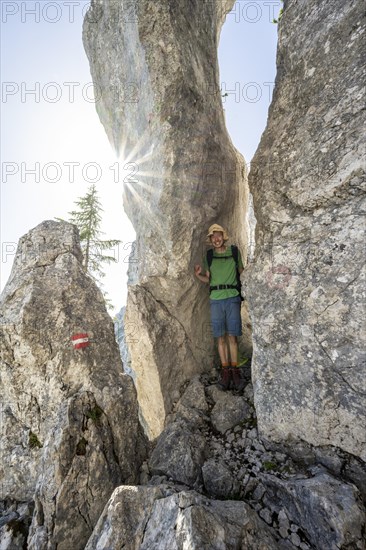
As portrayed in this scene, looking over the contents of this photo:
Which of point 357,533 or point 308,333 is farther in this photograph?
point 308,333

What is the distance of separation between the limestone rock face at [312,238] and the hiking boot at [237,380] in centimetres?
185

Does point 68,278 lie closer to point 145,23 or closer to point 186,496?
point 186,496

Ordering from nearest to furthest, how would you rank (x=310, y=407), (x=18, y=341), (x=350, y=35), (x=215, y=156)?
(x=310, y=407)
(x=350, y=35)
(x=18, y=341)
(x=215, y=156)

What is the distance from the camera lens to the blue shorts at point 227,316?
9359 millimetres

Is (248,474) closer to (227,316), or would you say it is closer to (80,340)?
(227,316)

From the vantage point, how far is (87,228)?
21.0 meters

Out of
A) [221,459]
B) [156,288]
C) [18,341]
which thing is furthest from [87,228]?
[221,459]

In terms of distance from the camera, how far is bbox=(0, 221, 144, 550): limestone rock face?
5875 millimetres

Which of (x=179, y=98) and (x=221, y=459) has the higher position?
(x=179, y=98)

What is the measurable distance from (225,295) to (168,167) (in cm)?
455

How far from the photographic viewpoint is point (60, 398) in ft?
24.3

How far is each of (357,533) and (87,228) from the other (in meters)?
20.4

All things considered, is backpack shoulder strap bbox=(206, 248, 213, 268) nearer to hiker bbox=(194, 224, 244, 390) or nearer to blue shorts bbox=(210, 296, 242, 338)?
hiker bbox=(194, 224, 244, 390)

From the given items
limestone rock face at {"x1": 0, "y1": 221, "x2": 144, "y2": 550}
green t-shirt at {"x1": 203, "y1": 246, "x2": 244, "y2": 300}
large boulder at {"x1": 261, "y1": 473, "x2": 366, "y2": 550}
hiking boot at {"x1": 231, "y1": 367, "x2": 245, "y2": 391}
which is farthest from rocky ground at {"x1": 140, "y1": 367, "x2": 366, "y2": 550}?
green t-shirt at {"x1": 203, "y1": 246, "x2": 244, "y2": 300}
